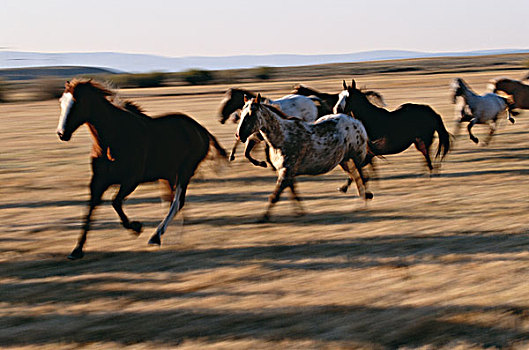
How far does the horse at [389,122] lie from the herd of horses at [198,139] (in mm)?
16

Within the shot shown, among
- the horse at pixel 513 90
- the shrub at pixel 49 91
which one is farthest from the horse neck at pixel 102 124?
the shrub at pixel 49 91

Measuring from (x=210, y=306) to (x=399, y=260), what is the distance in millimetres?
2179

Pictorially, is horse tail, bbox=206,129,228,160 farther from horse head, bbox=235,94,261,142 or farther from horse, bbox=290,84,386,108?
horse, bbox=290,84,386,108

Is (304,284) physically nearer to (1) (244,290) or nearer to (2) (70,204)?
(1) (244,290)

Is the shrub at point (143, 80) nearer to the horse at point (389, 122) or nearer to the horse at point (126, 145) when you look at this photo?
the horse at point (389, 122)

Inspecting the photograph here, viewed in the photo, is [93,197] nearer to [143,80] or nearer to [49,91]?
[49,91]

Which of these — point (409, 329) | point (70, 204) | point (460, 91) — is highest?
point (460, 91)

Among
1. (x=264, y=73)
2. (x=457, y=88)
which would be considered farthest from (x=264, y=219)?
(x=264, y=73)

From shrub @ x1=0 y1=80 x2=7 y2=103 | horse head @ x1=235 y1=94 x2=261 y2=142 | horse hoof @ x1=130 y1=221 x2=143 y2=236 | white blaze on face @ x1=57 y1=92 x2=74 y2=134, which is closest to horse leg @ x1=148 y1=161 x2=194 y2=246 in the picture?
horse hoof @ x1=130 y1=221 x2=143 y2=236

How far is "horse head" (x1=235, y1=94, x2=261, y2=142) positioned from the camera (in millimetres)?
7336

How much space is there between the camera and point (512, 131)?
19.0 metres

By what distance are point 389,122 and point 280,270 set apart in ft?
16.6

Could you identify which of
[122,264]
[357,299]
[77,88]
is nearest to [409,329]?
[357,299]

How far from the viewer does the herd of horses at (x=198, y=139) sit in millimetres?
6602
